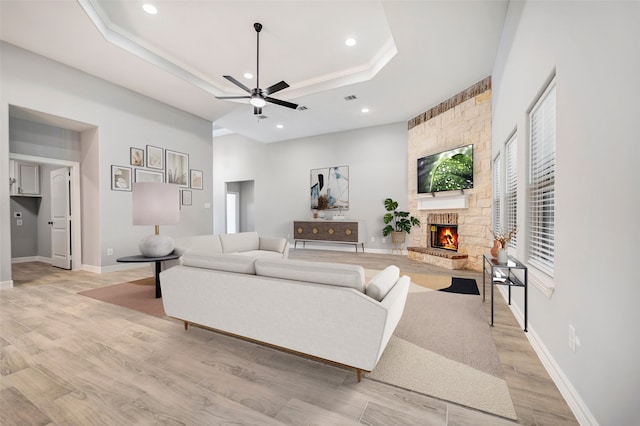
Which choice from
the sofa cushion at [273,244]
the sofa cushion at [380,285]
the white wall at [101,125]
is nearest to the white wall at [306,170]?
the white wall at [101,125]

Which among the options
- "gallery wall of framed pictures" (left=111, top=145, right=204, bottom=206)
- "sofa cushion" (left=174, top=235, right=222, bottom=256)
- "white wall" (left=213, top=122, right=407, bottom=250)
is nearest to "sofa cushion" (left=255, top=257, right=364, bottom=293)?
"sofa cushion" (left=174, top=235, right=222, bottom=256)

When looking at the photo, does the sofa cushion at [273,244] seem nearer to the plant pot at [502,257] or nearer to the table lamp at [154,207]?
the table lamp at [154,207]

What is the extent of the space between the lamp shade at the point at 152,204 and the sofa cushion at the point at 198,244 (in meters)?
0.61

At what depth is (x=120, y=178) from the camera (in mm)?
5090

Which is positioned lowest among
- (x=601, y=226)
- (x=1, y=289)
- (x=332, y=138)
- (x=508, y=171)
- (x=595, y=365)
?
(x=1, y=289)

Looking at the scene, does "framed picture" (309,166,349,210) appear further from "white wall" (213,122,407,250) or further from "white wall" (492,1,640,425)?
"white wall" (492,1,640,425)

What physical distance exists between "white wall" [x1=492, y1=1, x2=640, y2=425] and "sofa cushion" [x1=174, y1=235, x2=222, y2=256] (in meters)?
3.78

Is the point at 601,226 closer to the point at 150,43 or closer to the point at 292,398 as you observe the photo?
the point at 292,398

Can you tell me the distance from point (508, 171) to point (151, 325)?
4422mm

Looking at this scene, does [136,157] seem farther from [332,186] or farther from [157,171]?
[332,186]

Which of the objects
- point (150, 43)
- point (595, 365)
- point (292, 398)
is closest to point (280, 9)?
point (150, 43)

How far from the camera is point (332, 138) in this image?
26.7 ft

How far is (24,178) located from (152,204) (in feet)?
18.5

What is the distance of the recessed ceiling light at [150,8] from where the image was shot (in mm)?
3354
